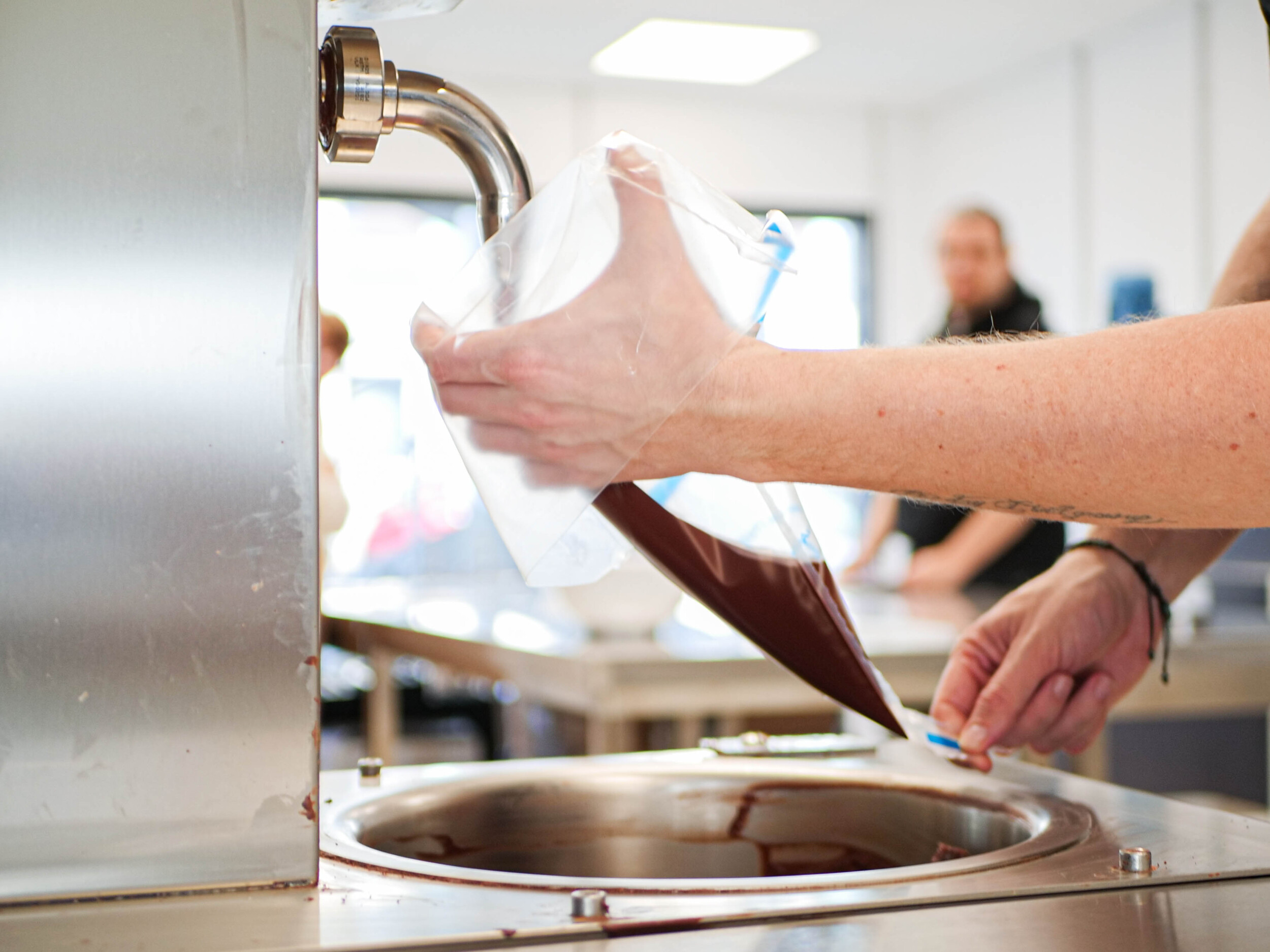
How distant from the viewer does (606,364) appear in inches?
20.1

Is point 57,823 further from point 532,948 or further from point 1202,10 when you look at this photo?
point 1202,10

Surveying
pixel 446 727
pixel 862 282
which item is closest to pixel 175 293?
pixel 446 727

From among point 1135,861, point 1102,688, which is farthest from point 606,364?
point 1102,688

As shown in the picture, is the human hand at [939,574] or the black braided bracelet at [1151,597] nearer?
the black braided bracelet at [1151,597]

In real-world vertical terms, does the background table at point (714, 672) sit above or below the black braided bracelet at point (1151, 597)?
below

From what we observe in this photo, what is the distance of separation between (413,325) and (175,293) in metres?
0.09

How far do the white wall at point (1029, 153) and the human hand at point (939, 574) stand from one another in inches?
72.2

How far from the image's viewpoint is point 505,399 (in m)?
0.51

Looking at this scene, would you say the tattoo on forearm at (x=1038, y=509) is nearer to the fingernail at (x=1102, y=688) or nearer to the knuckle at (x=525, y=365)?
the knuckle at (x=525, y=365)

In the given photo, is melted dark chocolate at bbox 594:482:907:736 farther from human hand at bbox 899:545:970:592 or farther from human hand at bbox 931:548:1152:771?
human hand at bbox 899:545:970:592

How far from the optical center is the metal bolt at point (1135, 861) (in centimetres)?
53

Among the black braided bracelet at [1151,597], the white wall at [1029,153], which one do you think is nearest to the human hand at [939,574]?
the white wall at [1029,153]

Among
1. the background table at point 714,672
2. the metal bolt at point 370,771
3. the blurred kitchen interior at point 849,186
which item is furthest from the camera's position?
the blurred kitchen interior at point 849,186

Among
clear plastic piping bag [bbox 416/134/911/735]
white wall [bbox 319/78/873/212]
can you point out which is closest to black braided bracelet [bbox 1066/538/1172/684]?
clear plastic piping bag [bbox 416/134/911/735]
